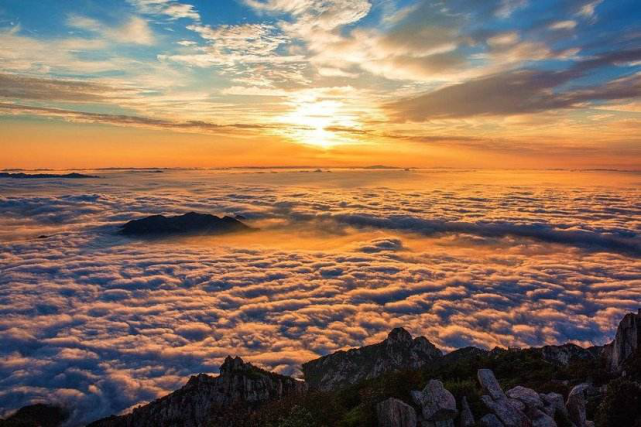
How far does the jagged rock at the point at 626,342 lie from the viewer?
29.7 meters

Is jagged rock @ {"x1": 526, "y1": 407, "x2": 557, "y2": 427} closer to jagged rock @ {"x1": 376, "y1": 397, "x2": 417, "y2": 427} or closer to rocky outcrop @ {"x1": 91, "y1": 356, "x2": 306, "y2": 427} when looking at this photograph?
jagged rock @ {"x1": 376, "y1": 397, "x2": 417, "y2": 427}

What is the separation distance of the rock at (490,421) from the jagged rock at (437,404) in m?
1.10

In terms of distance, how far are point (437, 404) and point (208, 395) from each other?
56.9 m

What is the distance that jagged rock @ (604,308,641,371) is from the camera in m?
29.7

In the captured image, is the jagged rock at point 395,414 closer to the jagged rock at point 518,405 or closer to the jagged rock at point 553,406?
the jagged rock at point 518,405

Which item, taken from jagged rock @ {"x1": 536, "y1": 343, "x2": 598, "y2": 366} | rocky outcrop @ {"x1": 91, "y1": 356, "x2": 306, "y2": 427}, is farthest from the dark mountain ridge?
jagged rock @ {"x1": 536, "y1": 343, "x2": 598, "y2": 366}

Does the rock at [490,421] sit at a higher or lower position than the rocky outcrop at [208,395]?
higher

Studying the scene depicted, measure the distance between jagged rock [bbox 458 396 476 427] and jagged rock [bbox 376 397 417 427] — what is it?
2.18 m

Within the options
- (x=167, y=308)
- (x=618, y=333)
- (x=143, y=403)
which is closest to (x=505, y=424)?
(x=618, y=333)

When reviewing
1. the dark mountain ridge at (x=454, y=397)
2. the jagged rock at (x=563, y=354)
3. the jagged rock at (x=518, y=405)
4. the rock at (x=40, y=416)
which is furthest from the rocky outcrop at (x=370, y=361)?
the jagged rock at (x=518, y=405)

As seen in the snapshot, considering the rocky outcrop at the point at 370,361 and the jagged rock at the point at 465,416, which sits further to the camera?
the rocky outcrop at the point at 370,361

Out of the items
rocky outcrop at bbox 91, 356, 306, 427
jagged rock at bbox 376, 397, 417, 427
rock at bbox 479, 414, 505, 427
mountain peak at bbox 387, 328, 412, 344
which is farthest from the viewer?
mountain peak at bbox 387, 328, 412, 344

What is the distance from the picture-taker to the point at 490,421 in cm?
1647

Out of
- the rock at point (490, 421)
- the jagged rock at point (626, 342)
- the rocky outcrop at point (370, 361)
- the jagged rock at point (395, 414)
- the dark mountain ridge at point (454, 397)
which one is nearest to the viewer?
the rock at point (490, 421)
